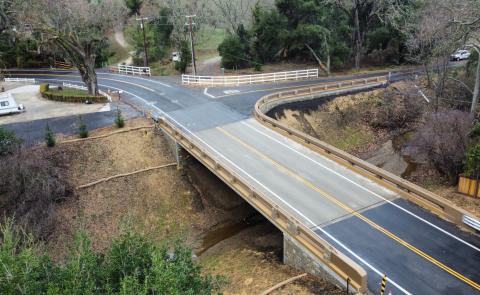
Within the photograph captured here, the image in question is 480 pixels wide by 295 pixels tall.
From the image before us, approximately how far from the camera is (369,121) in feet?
113

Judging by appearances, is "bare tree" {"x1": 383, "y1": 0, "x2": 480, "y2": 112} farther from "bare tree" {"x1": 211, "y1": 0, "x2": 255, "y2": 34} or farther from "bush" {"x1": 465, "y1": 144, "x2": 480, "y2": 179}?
"bare tree" {"x1": 211, "y1": 0, "x2": 255, "y2": 34}

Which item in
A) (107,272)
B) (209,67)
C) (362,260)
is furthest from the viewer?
(209,67)

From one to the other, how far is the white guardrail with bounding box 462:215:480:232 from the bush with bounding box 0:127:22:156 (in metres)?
22.4

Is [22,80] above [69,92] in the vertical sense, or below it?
above

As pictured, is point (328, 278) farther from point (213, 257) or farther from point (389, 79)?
point (389, 79)

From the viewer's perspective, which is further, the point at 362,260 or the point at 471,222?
the point at 471,222

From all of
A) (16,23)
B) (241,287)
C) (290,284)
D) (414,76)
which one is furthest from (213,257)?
(414,76)

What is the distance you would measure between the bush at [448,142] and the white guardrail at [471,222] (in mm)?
6630

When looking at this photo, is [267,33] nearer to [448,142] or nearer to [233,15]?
[233,15]

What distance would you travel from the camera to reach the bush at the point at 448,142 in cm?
2104

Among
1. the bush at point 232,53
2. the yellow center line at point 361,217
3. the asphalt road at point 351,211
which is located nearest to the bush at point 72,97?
the asphalt road at point 351,211

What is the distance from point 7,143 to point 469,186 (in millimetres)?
24326

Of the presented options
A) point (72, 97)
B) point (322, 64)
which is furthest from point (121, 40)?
point (322, 64)

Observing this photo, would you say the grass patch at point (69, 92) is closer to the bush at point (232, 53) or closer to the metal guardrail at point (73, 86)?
the metal guardrail at point (73, 86)
